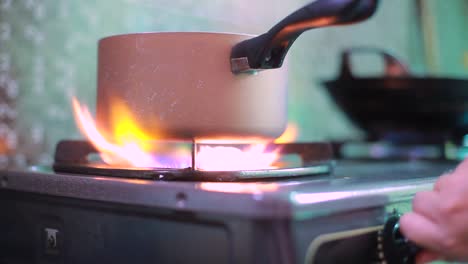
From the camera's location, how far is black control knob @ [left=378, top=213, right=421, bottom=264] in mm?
430

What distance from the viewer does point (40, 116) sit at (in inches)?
31.0

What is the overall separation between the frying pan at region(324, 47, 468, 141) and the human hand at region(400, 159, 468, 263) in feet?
1.68

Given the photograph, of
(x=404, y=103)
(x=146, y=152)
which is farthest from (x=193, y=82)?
(x=404, y=103)

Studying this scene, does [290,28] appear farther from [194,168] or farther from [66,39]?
[66,39]

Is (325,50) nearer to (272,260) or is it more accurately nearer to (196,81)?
(196,81)

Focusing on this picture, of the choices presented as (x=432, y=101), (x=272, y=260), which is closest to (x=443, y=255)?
(x=272, y=260)

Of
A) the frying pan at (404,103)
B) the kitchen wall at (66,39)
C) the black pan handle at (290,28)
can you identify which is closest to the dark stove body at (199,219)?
the black pan handle at (290,28)

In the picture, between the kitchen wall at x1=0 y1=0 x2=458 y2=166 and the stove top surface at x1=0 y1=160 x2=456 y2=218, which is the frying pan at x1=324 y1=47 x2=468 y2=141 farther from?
the stove top surface at x1=0 y1=160 x2=456 y2=218

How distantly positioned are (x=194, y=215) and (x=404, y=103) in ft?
2.13

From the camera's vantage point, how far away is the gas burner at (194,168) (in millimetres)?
454

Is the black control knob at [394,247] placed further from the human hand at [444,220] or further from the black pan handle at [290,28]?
the black pan handle at [290,28]

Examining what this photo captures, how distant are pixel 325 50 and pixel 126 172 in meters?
0.94

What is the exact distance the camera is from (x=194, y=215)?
39 centimetres

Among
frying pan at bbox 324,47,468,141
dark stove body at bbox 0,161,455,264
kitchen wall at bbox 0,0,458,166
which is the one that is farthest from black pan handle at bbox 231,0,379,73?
frying pan at bbox 324,47,468,141
